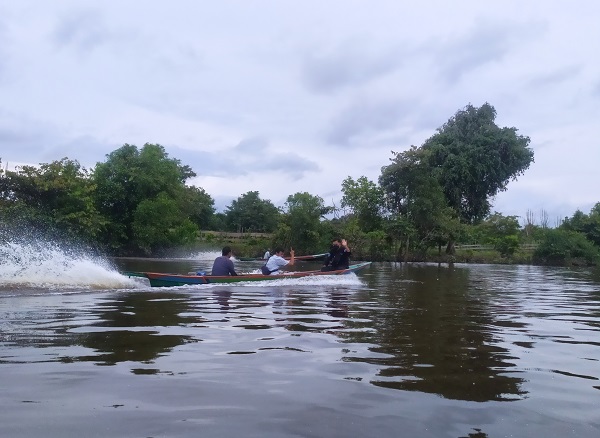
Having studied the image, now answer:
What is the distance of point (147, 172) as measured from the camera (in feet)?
162

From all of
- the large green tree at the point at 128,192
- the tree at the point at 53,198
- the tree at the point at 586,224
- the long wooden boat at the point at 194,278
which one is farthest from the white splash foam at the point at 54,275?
the tree at the point at 586,224

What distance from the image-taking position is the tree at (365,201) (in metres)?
47.0

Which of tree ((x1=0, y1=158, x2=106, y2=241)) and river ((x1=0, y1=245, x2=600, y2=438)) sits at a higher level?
tree ((x1=0, y1=158, x2=106, y2=241))

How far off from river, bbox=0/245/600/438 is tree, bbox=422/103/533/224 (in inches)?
1483

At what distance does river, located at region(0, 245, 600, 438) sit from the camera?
3803 millimetres

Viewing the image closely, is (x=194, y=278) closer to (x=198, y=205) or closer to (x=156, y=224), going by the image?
(x=156, y=224)

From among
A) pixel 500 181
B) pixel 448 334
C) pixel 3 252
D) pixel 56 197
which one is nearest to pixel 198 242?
pixel 56 197

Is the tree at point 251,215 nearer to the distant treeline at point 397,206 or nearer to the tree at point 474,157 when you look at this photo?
the distant treeline at point 397,206

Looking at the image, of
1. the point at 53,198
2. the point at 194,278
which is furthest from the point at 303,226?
the point at 194,278

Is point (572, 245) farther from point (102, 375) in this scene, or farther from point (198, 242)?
point (102, 375)

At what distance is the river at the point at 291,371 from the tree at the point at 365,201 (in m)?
36.5

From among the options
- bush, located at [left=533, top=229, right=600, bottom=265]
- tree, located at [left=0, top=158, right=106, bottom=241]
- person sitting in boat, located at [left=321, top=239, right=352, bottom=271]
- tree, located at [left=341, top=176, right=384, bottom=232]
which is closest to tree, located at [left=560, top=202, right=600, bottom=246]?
bush, located at [left=533, top=229, right=600, bottom=265]

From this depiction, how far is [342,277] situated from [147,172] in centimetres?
3562

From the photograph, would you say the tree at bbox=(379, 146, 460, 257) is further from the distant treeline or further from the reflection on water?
the reflection on water
